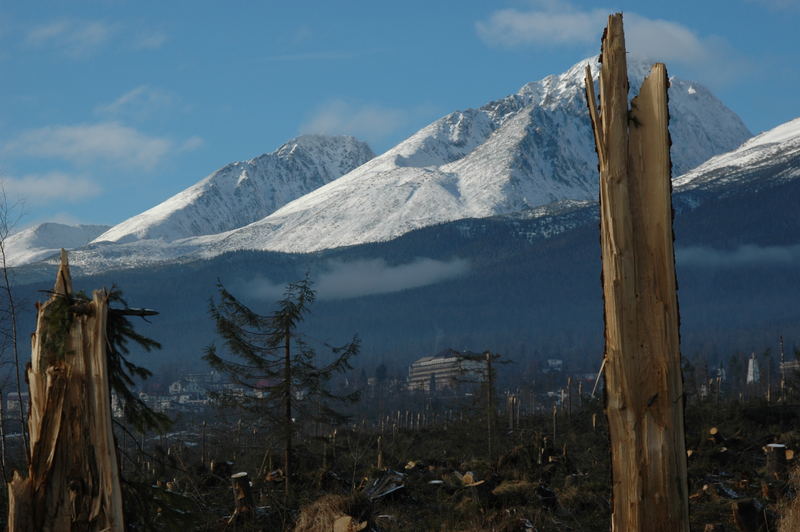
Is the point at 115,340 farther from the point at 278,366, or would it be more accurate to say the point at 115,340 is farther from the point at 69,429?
the point at 278,366

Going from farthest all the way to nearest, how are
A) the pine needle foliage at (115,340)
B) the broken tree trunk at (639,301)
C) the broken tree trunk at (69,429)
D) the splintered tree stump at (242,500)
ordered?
1. the splintered tree stump at (242,500)
2. the pine needle foliage at (115,340)
3. the broken tree trunk at (69,429)
4. the broken tree trunk at (639,301)

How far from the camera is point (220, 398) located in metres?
26.8

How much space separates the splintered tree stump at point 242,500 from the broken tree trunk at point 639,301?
1015 cm

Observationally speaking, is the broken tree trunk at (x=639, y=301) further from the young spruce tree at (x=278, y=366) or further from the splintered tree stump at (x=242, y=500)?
the young spruce tree at (x=278, y=366)

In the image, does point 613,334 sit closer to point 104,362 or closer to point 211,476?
point 104,362

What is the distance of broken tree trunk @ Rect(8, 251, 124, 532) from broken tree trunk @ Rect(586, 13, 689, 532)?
14.3 feet

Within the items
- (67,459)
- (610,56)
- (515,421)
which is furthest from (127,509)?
(515,421)

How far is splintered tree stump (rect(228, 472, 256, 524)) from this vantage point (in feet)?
52.7

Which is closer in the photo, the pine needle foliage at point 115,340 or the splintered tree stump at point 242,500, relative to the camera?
the pine needle foliage at point 115,340

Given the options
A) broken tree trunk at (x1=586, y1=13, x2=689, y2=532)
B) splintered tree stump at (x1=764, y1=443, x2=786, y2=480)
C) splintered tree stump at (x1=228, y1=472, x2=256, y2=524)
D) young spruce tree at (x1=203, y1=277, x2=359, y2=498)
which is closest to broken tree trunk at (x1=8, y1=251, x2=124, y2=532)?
broken tree trunk at (x1=586, y1=13, x2=689, y2=532)

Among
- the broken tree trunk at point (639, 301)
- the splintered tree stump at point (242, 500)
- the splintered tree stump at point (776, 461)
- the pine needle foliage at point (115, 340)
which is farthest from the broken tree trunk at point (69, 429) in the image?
the splintered tree stump at point (776, 461)

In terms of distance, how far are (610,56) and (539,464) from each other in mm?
17922

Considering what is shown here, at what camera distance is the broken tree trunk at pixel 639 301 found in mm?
7023

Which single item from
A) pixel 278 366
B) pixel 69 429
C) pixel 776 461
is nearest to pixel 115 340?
pixel 69 429
